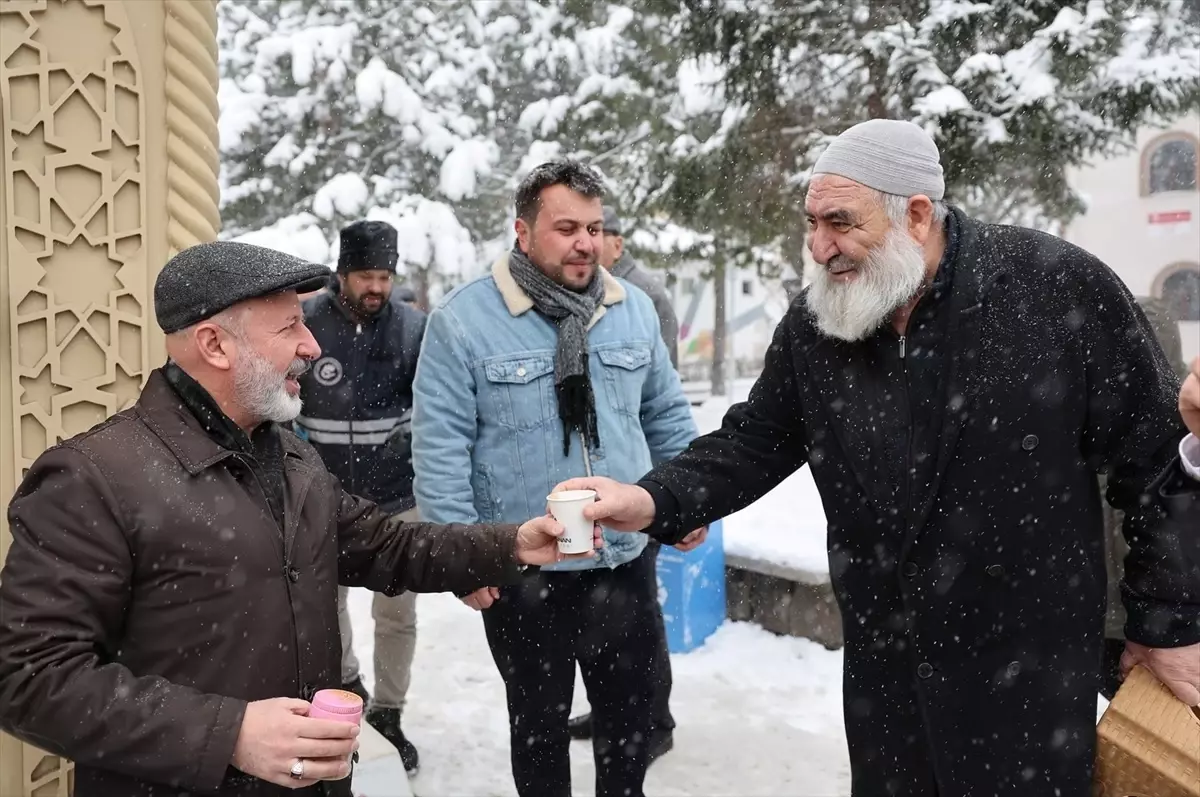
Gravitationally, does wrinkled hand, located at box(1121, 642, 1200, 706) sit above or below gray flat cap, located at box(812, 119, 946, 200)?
below

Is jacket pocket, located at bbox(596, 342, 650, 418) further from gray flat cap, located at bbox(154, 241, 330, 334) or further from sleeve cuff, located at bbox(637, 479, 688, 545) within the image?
gray flat cap, located at bbox(154, 241, 330, 334)

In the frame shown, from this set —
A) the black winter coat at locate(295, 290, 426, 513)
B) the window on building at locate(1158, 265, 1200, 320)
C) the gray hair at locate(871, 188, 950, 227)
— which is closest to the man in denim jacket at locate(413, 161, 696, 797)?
the gray hair at locate(871, 188, 950, 227)

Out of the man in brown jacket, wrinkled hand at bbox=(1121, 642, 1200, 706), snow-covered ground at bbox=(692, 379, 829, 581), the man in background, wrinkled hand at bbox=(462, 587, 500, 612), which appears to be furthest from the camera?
snow-covered ground at bbox=(692, 379, 829, 581)

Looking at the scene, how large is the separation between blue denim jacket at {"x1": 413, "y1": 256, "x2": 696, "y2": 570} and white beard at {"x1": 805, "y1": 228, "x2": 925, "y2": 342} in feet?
3.61

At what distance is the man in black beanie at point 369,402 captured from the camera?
181 inches

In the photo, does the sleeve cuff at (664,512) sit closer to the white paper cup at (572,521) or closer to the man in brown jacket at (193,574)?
the white paper cup at (572,521)

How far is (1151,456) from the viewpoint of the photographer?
7.01 feet

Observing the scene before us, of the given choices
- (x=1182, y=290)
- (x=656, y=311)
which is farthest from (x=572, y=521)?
(x=1182, y=290)

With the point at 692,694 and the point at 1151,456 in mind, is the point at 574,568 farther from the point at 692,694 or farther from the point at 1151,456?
the point at 692,694

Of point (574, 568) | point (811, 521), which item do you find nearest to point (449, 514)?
point (574, 568)

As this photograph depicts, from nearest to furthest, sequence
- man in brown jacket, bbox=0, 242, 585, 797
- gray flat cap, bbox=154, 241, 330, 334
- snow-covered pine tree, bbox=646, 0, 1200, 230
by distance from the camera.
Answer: man in brown jacket, bbox=0, 242, 585, 797
gray flat cap, bbox=154, 241, 330, 334
snow-covered pine tree, bbox=646, 0, 1200, 230

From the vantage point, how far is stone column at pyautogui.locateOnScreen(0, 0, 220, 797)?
265 cm

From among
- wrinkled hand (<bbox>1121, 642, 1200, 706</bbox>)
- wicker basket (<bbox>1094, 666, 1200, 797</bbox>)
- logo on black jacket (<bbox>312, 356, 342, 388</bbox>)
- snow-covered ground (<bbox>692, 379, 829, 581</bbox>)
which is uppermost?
logo on black jacket (<bbox>312, 356, 342, 388</bbox>)

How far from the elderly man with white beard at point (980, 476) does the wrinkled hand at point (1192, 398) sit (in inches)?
15.3
